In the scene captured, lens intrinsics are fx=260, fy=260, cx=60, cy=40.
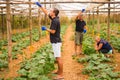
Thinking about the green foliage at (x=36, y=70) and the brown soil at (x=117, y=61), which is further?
the brown soil at (x=117, y=61)

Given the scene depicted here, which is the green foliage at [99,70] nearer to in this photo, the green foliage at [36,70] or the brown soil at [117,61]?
the brown soil at [117,61]

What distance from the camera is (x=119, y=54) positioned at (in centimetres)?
1108

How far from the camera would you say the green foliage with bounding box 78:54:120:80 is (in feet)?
23.3

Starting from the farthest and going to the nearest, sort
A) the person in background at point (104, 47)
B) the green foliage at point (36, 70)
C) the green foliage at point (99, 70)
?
the person in background at point (104, 47), the green foliage at point (99, 70), the green foliage at point (36, 70)

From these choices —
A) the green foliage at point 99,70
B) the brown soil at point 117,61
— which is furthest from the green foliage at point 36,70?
the brown soil at point 117,61

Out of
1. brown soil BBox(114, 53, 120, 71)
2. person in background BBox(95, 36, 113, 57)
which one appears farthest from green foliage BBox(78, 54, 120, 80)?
person in background BBox(95, 36, 113, 57)

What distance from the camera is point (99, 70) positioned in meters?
7.77

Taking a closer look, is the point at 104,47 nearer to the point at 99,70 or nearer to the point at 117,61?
the point at 117,61

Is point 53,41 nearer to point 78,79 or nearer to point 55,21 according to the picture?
point 55,21

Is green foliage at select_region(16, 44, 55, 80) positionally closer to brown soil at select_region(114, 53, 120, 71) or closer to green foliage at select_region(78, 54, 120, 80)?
green foliage at select_region(78, 54, 120, 80)

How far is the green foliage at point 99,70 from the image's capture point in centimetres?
709

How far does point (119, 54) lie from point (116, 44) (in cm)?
125

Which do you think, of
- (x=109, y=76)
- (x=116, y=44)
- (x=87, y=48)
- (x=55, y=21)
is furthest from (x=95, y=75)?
(x=116, y=44)

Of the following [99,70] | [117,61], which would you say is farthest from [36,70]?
[117,61]
